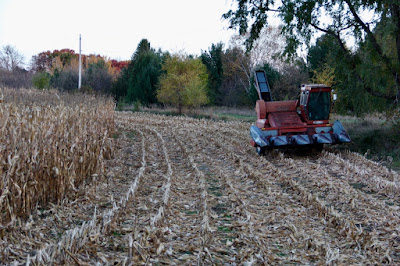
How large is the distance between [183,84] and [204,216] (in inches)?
1062

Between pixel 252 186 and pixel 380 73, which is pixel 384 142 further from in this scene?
pixel 252 186

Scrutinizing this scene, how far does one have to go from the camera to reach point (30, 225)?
5.82 meters

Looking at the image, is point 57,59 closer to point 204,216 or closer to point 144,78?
point 144,78

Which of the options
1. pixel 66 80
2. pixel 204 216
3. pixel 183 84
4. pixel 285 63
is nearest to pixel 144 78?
pixel 183 84

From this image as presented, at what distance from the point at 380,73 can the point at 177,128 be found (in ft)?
36.4

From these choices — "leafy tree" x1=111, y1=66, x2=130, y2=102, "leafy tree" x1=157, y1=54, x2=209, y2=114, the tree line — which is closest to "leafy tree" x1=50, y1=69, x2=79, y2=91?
the tree line

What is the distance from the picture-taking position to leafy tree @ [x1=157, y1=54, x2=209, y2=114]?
31875mm

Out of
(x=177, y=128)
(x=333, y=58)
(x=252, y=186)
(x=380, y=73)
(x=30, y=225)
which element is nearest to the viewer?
(x=30, y=225)

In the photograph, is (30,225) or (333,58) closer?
(30,225)

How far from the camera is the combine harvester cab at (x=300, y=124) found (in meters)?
12.9

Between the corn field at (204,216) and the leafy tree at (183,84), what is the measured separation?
2034 centimetres

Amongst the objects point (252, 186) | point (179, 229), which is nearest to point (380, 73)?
point (252, 186)

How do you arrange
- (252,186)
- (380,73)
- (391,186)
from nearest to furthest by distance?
(391,186)
(252,186)
(380,73)

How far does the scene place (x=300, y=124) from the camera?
1372 cm
